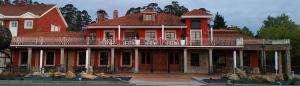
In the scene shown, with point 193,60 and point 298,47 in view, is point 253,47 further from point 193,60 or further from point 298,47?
point 298,47

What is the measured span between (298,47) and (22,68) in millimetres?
32906

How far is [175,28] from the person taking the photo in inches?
1479

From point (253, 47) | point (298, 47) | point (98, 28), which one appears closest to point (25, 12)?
point (98, 28)

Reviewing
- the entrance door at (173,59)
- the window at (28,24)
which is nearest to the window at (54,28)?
the window at (28,24)

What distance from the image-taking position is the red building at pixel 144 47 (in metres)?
35.8

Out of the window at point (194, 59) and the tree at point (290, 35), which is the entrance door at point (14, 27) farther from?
the tree at point (290, 35)

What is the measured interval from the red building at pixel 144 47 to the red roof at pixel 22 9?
349 cm

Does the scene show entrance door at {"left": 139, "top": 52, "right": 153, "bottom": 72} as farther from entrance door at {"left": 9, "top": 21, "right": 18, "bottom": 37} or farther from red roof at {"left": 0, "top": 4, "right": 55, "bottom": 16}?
entrance door at {"left": 9, "top": 21, "right": 18, "bottom": 37}

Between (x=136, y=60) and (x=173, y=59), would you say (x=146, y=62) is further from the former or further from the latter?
(x=136, y=60)

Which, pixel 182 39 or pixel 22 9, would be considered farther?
pixel 22 9

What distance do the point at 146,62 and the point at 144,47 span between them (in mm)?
2924

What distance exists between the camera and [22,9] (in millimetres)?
43031

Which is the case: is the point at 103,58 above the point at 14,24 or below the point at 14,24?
below

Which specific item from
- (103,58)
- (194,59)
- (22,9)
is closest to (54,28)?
(22,9)
